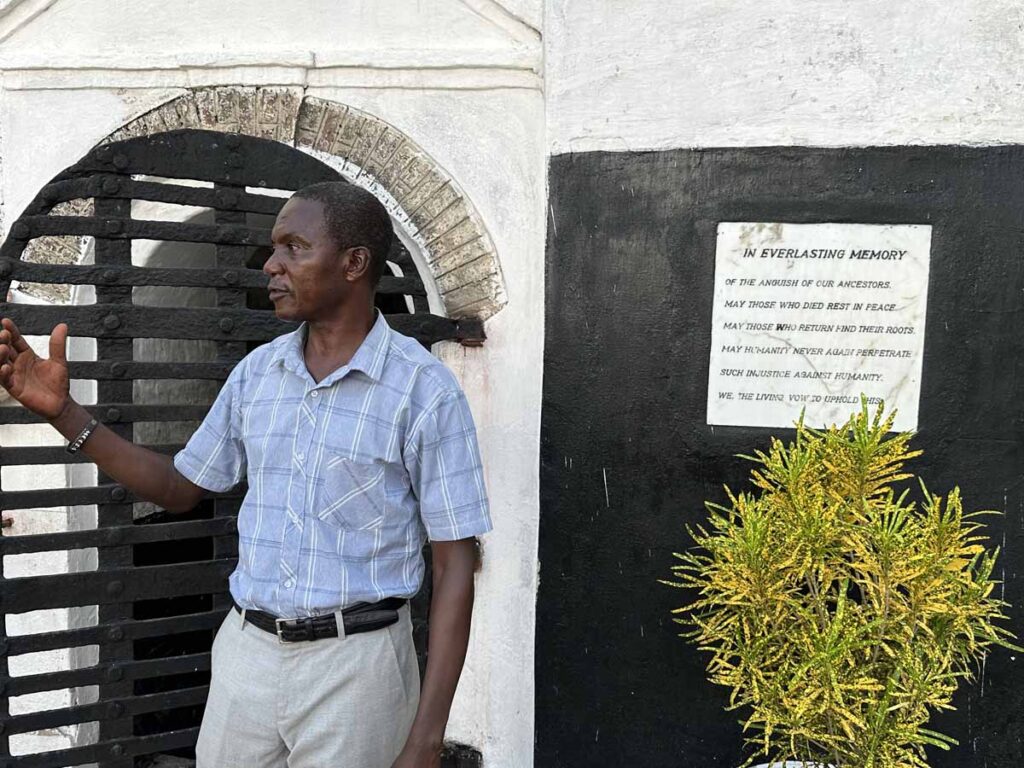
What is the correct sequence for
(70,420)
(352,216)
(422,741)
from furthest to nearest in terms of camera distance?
(70,420) < (352,216) < (422,741)

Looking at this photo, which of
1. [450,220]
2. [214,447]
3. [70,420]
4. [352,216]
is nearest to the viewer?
[352,216]

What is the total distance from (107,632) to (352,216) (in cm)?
177

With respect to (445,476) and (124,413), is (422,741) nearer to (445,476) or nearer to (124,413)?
(445,476)

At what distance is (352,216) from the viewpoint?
199 cm

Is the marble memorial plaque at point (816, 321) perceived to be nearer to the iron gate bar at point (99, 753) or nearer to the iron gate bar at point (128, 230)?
the iron gate bar at point (128, 230)

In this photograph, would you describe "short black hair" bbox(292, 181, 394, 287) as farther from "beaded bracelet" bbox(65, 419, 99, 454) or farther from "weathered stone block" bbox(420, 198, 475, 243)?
"weathered stone block" bbox(420, 198, 475, 243)

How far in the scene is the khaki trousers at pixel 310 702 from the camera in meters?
1.92

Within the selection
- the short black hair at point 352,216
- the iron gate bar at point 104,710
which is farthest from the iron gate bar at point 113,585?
the short black hair at point 352,216

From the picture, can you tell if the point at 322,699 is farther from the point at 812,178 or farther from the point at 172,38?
the point at 172,38

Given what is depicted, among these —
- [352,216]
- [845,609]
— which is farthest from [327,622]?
[845,609]

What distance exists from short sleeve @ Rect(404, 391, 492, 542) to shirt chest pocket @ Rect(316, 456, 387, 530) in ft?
0.31

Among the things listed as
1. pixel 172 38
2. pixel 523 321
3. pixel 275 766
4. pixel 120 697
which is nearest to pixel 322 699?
pixel 275 766

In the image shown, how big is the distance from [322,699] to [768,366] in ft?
5.81

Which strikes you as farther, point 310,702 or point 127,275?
point 127,275
